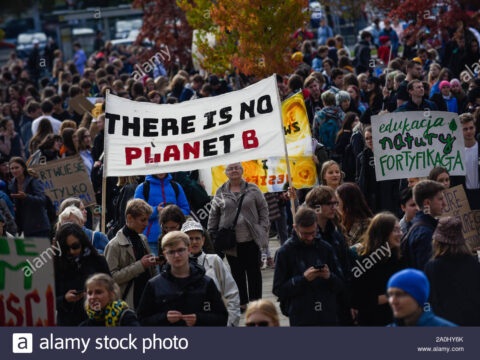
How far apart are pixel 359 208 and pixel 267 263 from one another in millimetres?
4131

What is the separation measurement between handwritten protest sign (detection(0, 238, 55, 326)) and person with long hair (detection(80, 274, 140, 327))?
0.86ft

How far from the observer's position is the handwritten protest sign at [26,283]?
7.37 metres

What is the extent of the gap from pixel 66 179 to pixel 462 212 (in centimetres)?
561

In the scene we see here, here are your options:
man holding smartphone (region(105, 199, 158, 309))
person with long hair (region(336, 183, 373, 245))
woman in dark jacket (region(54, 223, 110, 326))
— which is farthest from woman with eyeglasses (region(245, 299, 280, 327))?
person with long hair (region(336, 183, 373, 245))

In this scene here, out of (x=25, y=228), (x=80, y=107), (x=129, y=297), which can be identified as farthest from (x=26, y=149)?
(x=129, y=297)

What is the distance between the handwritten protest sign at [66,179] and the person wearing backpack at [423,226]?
19.8 ft

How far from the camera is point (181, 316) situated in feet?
26.0

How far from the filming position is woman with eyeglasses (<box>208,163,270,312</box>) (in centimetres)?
1148

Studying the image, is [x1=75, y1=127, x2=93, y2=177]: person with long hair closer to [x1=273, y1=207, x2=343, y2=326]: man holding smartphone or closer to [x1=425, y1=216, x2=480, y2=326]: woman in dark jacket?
[x1=273, y1=207, x2=343, y2=326]: man holding smartphone

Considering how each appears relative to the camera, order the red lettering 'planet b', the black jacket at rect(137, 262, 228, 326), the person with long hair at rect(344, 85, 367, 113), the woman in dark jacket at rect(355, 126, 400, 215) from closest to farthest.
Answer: the black jacket at rect(137, 262, 228, 326) → the red lettering 'planet b' → the woman in dark jacket at rect(355, 126, 400, 215) → the person with long hair at rect(344, 85, 367, 113)

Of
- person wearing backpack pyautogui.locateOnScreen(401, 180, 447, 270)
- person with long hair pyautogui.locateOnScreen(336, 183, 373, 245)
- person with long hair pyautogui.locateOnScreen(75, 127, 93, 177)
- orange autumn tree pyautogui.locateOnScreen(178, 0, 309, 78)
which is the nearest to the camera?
person wearing backpack pyautogui.locateOnScreen(401, 180, 447, 270)

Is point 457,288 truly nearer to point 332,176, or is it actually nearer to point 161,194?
point 332,176

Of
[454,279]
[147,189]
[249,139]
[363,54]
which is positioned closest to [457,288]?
[454,279]

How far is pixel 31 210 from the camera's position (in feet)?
42.4
